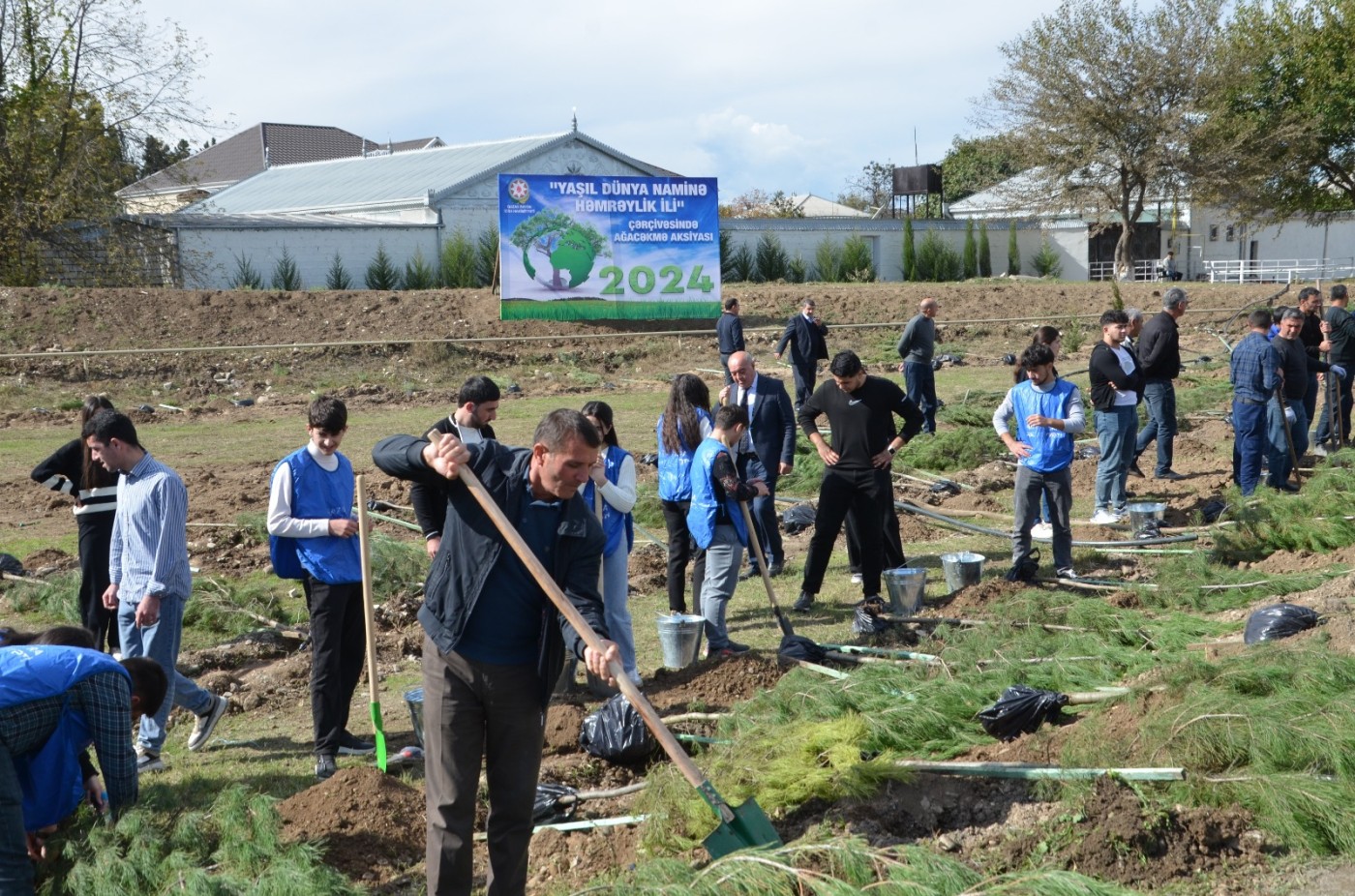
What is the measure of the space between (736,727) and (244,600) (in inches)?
201

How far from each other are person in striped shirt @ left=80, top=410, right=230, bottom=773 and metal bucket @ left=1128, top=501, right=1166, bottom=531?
27.0 ft

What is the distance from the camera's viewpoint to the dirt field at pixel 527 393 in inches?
205

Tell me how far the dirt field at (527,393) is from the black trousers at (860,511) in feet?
2.15

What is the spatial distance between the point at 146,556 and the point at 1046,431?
6.29m

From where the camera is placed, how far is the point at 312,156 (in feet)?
239

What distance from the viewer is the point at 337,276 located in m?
35.6

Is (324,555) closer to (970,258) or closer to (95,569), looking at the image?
(95,569)

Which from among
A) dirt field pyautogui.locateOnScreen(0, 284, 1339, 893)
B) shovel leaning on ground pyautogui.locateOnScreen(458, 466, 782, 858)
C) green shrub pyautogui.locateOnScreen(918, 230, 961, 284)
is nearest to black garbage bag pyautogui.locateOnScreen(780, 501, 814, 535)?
dirt field pyautogui.locateOnScreen(0, 284, 1339, 893)

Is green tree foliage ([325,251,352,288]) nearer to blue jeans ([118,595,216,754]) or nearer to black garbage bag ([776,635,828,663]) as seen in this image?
blue jeans ([118,595,216,754])

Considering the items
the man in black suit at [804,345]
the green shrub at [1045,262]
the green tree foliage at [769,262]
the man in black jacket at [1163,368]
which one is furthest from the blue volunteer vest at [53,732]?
the green shrub at [1045,262]

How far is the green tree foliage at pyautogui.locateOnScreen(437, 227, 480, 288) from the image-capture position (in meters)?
35.9

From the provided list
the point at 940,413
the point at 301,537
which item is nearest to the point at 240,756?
the point at 301,537

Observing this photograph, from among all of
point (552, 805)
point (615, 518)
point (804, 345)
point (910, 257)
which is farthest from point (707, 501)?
point (910, 257)

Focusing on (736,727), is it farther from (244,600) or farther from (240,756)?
(244,600)
